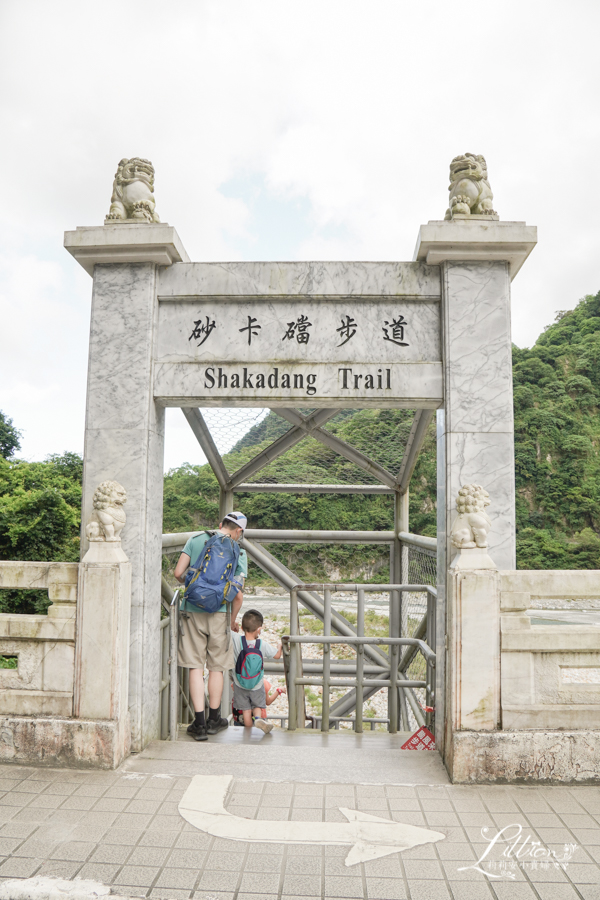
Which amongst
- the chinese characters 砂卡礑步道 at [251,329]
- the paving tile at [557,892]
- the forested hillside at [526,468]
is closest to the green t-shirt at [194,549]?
the chinese characters 砂卡礑步道 at [251,329]

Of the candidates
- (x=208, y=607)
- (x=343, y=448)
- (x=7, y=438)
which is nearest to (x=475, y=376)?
(x=343, y=448)

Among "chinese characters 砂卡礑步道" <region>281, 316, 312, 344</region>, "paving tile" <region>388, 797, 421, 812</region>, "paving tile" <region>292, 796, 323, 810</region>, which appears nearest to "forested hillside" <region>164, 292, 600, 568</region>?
"chinese characters 砂卡礑步道" <region>281, 316, 312, 344</region>

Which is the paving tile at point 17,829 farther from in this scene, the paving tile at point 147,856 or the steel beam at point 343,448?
the steel beam at point 343,448

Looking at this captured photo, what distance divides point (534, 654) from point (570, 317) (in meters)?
38.4

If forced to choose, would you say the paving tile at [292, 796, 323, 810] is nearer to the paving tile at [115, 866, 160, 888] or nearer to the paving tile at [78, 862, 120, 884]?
the paving tile at [115, 866, 160, 888]

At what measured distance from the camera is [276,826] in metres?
2.88

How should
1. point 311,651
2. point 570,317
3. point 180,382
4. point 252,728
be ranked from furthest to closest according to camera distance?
point 570,317 < point 311,651 < point 252,728 < point 180,382

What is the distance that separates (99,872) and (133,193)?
4.00m

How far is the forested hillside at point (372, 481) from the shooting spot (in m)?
6.80

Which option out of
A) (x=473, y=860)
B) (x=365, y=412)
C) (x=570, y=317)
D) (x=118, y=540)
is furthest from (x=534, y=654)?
(x=570, y=317)

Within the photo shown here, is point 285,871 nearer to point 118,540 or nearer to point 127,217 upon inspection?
point 118,540

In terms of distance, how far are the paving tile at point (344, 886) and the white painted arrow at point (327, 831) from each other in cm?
12

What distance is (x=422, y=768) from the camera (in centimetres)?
363

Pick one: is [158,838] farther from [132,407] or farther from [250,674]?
[132,407]
